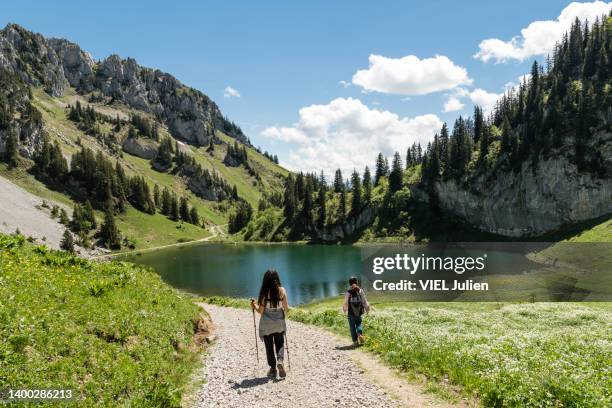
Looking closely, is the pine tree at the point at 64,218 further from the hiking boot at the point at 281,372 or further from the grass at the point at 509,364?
the hiking boot at the point at 281,372

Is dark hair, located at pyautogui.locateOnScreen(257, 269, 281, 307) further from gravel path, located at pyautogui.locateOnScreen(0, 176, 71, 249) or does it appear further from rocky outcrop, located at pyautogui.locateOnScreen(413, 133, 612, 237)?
gravel path, located at pyautogui.locateOnScreen(0, 176, 71, 249)

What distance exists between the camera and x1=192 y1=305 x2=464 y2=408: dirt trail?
12.3 meters

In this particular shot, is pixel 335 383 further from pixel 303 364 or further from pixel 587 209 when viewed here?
pixel 587 209

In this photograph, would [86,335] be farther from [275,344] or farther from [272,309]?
[275,344]

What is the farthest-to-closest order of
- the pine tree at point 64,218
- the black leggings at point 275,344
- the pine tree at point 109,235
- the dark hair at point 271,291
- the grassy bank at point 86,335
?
the pine tree at point 109,235, the pine tree at point 64,218, the black leggings at point 275,344, the dark hair at point 271,291, the grassy bank at point 86,335

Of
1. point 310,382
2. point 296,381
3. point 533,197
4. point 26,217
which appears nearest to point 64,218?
point 26,217

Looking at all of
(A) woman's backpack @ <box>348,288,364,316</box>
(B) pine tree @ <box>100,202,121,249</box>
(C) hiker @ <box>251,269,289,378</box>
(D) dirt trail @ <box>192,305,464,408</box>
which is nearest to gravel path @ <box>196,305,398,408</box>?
(D) dirt trail @ <box>192,305,464,408</box>

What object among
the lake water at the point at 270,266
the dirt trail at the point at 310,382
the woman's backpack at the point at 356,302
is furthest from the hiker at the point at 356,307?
the lake water at the point at 270,266

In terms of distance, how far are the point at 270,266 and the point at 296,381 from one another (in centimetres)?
8012

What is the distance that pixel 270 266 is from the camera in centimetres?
9331

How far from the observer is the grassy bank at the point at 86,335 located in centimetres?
1038

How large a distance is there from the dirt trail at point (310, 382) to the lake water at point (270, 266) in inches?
2345

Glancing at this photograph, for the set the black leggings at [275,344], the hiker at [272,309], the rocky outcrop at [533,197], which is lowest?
the black leggings at [275,344]

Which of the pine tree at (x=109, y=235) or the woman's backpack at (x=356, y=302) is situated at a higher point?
the pine tree at (x=109, y=235)
